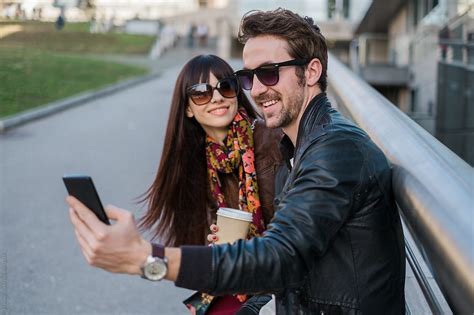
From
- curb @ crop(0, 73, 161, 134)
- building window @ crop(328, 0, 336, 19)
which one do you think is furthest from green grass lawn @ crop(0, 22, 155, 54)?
building window @ crop(328, 0, 336, 19)

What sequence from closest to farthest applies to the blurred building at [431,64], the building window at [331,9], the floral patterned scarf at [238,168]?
1. the floral patterned scarf at [238,168]
2. the blurred building at [431,64]
3. the building window at [331,9]

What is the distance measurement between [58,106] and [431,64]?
898 centimetres

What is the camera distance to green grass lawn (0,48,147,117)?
9.20m

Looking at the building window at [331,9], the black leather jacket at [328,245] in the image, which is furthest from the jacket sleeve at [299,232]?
the building window at [331,9]

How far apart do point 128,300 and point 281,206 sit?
2.86 meters

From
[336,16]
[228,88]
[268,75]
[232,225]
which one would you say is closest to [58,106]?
[228,88]

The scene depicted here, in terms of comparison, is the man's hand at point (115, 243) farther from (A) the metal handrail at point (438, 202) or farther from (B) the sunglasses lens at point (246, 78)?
(B) the sunglasses lens at point (246, 78)

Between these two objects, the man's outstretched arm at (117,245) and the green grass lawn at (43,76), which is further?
the green grass lawn at (43,76)

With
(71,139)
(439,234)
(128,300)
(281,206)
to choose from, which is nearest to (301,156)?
(281,206)

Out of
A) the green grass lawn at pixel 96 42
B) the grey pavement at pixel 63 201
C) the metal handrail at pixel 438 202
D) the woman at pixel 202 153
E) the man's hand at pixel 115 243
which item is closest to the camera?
the metal handrail at pixel 438 202

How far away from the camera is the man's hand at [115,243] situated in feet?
5.30

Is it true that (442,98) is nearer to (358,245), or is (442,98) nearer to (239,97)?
(239,97)

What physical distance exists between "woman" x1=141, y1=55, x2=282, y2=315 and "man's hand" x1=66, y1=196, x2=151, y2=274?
1679 millimetres

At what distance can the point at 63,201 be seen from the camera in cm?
660
